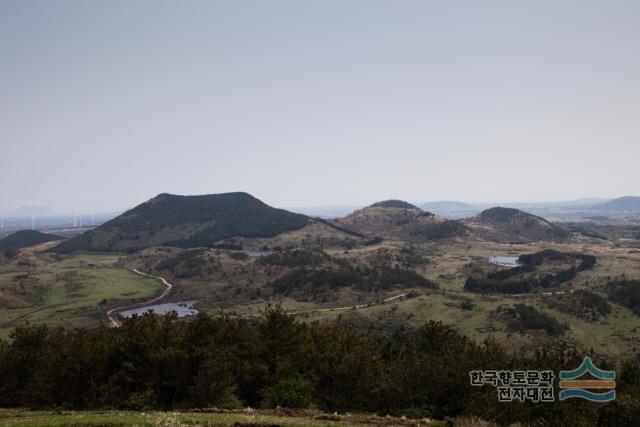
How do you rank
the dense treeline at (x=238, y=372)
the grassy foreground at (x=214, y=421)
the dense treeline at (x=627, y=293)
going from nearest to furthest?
1. the grassy foreground at (x=214, y=421)
2. the dense treeline at (x=238, y=372)
3. the dense treeline at (x=627, y=293)

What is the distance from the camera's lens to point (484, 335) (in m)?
122

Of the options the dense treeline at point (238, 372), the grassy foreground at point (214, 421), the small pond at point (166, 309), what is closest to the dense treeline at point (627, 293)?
the dense treeline at point (238, 372)

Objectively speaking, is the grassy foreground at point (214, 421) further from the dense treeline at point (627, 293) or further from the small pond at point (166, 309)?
the small pond at point (166, 309)

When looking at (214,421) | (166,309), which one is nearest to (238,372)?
(214,421)

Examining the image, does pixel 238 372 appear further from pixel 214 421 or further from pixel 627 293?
pixel 627 293

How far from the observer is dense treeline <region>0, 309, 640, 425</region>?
41.7 meters

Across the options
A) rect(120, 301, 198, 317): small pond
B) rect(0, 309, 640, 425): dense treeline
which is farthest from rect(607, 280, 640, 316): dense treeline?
rect(120, 301, 198, 317): small pond

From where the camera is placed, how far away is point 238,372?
48062 mm

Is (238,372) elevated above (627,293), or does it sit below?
above

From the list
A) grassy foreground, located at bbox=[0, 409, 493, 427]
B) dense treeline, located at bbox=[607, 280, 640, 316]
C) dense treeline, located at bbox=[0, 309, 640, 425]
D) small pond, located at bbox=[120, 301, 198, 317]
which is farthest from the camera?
small pond, located at bbox=[120, 301, 198, 317]

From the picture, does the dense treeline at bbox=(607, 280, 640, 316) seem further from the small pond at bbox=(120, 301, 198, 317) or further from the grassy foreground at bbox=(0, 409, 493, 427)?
the small pond at bbox=(120, 301, 198, 317)

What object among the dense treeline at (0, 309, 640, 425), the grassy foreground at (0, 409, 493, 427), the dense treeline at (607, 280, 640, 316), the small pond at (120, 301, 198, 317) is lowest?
the small pond at (120, 301, 198, 317)

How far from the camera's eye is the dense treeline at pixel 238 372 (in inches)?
1642

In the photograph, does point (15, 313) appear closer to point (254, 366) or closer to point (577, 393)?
point (254, 366)
